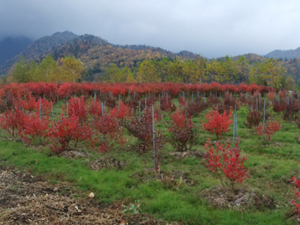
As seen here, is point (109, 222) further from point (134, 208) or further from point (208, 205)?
point (208, 205)

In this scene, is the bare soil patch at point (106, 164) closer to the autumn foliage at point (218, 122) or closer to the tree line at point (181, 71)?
the autumn foliage at point (218, 122)

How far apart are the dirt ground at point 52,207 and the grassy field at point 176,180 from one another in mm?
282

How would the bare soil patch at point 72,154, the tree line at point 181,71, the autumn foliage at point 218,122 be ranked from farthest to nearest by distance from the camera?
the tree line at point 181,71 < the autumn foliage at point 218,122 < the bare soil patch at point 72,154

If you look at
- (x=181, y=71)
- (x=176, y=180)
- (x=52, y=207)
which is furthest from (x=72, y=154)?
(x=181, y=71)

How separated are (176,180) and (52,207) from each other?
8.39 feet

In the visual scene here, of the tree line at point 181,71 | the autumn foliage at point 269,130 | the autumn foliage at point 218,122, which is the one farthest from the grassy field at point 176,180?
the tree line at point 181,71

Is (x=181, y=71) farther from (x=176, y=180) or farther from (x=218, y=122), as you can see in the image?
(x=176, y=180)

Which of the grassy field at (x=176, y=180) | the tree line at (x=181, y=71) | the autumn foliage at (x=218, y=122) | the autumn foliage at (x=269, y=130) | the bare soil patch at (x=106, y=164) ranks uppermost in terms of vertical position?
the tree line at (x=181, y=71)

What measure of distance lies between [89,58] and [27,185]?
4633 inches

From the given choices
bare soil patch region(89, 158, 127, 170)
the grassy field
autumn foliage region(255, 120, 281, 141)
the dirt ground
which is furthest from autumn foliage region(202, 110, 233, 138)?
the dirt ground

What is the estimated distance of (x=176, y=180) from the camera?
530 cm

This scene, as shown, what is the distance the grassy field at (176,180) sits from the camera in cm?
400

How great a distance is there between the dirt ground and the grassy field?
0.92 ft

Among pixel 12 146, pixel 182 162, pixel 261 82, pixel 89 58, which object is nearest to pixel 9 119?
pixel 12 146
